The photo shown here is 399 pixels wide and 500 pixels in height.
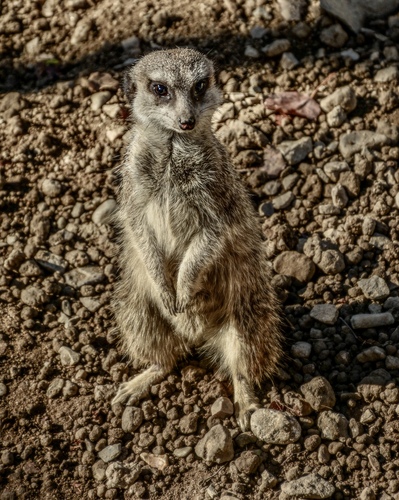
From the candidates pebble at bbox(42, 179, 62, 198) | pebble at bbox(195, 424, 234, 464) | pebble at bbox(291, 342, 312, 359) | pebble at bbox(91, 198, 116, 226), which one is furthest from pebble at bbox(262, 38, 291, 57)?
pebble at bbox(195, 424, 234, 464)

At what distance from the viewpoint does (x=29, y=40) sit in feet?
17.5

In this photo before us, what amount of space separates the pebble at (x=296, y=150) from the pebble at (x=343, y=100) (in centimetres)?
28

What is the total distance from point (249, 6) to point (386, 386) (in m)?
2.66

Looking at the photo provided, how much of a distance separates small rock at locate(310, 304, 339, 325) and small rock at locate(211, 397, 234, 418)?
663 millimetres

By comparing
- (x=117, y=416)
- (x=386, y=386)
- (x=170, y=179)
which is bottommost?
(x=117, y=416)

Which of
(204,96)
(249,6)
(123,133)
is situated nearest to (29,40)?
(123,133)

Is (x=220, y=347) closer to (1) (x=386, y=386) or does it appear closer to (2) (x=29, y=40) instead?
(1) (x=386, y=386)

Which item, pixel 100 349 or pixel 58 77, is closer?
pixel 100 349

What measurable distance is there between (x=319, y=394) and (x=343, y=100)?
74.8 inches

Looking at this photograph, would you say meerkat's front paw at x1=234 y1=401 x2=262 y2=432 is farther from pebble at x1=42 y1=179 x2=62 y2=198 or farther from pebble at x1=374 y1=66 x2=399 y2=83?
pebble at x1=374 y1=66 x2=399 y2=83

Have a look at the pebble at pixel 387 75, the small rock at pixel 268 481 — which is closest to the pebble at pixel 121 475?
the small rock at pixel 268 481

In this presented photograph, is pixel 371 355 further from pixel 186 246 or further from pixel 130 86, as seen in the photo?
pixel 130 86

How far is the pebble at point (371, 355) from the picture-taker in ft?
13.0

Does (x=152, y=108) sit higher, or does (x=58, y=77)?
(x=152, y=108)
